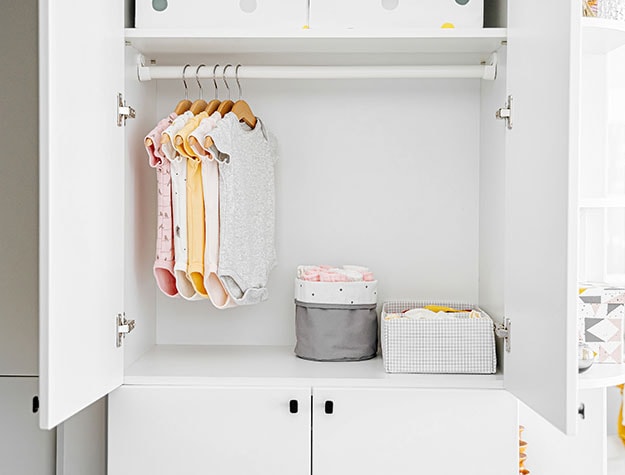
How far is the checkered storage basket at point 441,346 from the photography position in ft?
6.35

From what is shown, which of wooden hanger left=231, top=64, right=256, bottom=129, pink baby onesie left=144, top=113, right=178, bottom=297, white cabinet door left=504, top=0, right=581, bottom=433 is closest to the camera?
white cabinet door left=504, top=0, right=581, bottom=433

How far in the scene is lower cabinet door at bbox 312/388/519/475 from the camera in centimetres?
187

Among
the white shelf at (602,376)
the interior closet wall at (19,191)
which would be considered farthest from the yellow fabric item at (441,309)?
the interior closet wall at (19,191)

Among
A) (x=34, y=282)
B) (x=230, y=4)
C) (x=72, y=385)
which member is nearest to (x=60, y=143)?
(x=72, y=385)

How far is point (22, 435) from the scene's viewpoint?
7.36 ft

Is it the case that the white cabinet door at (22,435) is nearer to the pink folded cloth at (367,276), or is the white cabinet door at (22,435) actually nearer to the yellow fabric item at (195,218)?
the yellow fabric item at (195,218)

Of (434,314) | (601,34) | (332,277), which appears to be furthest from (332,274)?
(601,34)

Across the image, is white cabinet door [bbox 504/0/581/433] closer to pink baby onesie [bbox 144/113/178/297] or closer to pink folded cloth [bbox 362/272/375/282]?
pink folded cloth [bbox 362/272/375/282]

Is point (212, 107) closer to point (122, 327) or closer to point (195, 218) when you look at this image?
point (195, 218)

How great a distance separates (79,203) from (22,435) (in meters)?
0.95

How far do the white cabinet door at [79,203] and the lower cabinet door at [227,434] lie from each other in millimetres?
179

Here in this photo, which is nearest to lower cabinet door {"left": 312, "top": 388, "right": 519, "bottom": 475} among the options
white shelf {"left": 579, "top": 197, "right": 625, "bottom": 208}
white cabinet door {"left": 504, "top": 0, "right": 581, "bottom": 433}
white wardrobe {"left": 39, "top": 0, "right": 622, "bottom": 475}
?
white wardrobe {"left": 39, "top": 0, "right": 622, "bottom": 475}

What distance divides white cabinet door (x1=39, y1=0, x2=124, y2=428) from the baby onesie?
0.24 meters

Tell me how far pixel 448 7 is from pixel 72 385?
1194 mm
